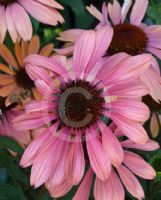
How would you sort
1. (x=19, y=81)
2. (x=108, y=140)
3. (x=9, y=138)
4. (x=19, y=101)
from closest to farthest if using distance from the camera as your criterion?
1. (x=108, y=140)
2. (x=9, y=138)
3. (x=19, y=101)
4. (x=19, y=81)

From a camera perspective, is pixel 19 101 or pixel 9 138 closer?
pixel 9 138

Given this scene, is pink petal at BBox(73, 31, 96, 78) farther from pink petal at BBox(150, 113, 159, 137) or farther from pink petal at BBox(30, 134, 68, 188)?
pink petal at BBox(150, 113, 159, 137)

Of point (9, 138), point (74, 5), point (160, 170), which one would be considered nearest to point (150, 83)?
point (160, 170)

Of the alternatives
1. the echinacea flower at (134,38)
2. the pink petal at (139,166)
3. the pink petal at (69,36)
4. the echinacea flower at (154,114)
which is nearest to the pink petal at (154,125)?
the echinacea flower at (154,114)

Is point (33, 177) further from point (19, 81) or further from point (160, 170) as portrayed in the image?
point (19, 81)

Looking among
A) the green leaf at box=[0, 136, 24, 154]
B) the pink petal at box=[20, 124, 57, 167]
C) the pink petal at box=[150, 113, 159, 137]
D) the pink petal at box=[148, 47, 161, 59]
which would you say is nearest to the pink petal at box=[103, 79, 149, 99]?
the pink petal at box=[20, 124, 57, 167]

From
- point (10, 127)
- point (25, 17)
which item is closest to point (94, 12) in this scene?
point (25, 17)
